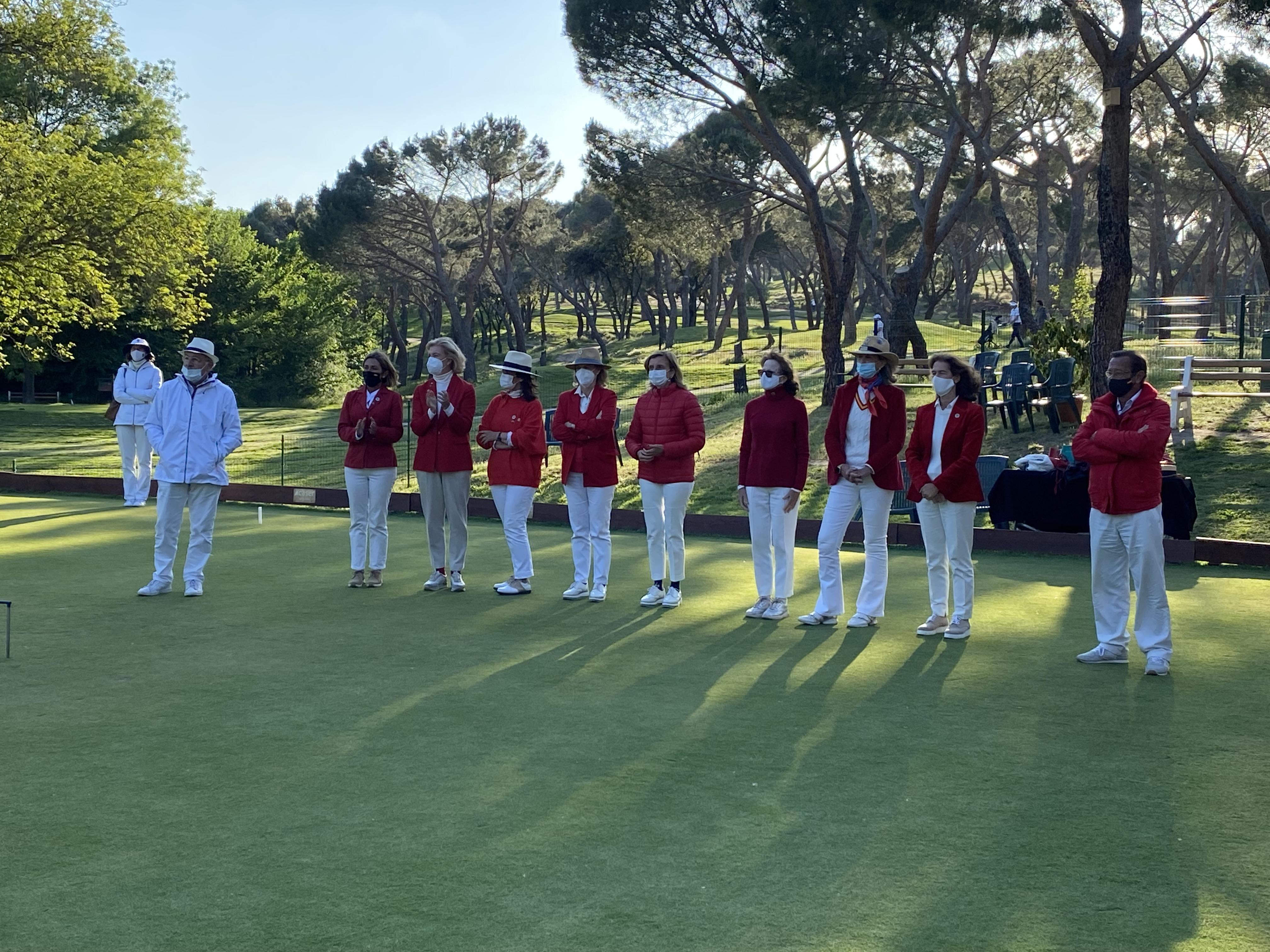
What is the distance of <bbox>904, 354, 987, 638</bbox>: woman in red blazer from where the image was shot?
7.23 metres

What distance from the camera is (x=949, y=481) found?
23.7 feet

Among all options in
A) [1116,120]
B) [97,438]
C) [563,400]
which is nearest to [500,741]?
[563,400]

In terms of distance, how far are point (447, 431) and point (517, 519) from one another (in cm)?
77

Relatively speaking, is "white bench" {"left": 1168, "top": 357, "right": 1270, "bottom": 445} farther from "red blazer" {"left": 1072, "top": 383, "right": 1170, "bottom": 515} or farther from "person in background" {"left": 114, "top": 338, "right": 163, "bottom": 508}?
"person in background" {"left": 114, "top": 338, "right": 163, "bottom": 508}

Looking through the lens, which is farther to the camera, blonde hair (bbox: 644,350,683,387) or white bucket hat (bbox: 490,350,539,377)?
white bucket hat (bbox: 490,350,539,377)

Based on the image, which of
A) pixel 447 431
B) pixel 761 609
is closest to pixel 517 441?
pixel 447 431

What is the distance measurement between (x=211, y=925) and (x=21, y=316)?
27.4m

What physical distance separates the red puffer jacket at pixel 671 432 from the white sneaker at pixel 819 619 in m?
1.19

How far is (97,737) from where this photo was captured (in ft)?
17.1

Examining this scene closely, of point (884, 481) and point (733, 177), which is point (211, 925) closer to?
point (884, 481)

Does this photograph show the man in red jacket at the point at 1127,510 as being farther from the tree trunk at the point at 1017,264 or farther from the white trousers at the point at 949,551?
the tree trunk at the point at 1017,264

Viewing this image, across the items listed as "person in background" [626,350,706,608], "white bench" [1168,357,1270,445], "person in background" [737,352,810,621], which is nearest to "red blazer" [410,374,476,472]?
"person in background" [626,350,706,608]

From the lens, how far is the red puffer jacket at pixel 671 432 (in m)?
8.20

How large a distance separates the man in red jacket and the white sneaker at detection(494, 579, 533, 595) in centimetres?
376
